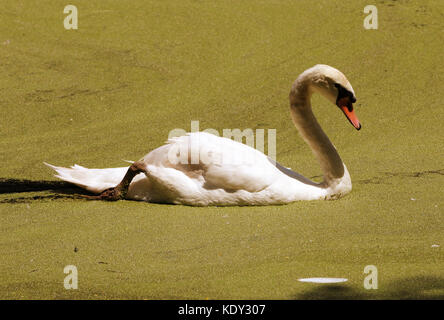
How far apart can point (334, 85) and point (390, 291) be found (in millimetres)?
1861

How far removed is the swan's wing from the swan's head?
555 millimetres

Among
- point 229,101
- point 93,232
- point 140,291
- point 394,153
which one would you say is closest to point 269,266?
point 140,291

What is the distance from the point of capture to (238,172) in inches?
161

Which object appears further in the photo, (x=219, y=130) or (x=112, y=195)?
(x=219, y=130)

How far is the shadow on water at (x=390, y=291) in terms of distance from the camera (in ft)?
8.62

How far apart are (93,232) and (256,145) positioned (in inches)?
105

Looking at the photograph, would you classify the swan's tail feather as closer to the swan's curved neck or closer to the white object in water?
the swan's curved neck

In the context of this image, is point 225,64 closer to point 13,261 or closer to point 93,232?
point 93,232

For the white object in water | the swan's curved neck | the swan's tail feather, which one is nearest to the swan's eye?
the swan's curved neck

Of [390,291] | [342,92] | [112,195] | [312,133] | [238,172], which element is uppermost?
[342,92]

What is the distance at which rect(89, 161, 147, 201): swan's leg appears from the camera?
14.0ft

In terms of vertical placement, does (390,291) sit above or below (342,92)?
below

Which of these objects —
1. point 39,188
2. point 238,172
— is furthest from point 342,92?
point 39,188

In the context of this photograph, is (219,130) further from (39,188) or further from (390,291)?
(390,291)
